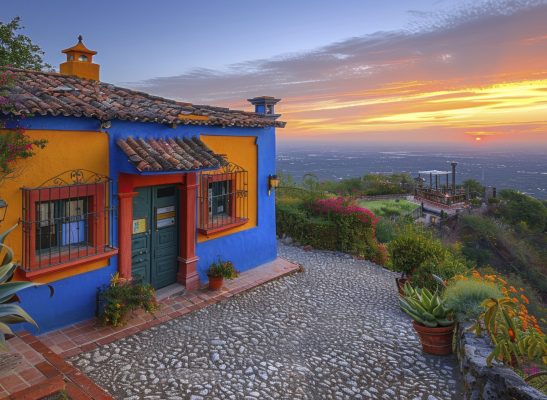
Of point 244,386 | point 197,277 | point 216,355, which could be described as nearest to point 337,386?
point 244,386

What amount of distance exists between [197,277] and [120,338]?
2466 millimetres

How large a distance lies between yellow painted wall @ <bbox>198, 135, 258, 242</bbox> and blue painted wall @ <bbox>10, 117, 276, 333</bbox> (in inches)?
4.6

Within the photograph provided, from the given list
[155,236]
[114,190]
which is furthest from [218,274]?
[114,190]

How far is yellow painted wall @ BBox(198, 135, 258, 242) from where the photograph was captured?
8.66 metres

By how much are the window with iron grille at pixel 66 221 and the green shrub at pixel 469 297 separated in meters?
5.58

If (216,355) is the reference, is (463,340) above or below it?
above

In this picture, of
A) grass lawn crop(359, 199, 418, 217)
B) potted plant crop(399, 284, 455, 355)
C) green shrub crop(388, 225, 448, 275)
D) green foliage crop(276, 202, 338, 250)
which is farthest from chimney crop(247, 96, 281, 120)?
grass lawn crop(359, 199, 418, 217)

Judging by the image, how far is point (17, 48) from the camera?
587 inches

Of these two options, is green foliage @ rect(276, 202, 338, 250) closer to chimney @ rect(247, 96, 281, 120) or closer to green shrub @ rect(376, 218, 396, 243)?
green shrub @ rect(376, 218, 396, 243)

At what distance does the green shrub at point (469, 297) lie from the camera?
5664mm

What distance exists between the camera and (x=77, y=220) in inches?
253

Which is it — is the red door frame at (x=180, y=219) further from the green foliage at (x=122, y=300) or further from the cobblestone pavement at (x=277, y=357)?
the cobblestone pavement at (x=277, y=357)

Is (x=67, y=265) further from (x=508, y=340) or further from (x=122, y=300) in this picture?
(x=508, y=340)

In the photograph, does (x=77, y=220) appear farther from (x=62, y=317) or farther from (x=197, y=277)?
(x=197, y=277)
